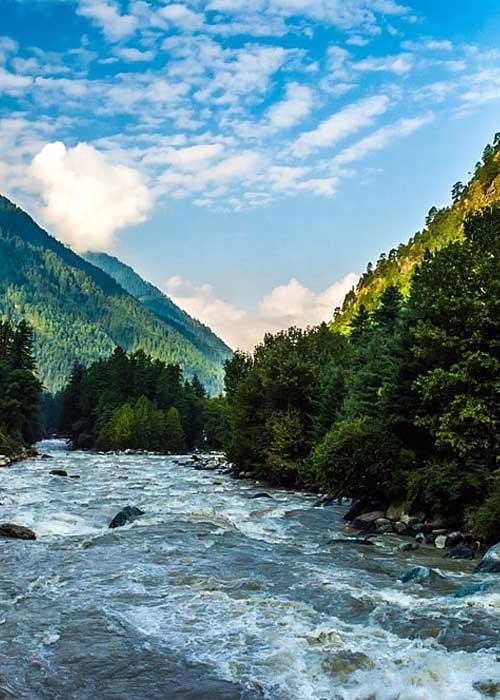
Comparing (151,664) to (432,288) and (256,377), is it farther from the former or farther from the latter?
(256,377)

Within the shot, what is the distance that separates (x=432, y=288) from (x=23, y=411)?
6715cm

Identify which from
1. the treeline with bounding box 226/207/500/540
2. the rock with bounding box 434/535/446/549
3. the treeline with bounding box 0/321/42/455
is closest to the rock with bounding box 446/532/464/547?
the rock with bounding box 434/535/446/549

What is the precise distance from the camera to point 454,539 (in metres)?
21.9

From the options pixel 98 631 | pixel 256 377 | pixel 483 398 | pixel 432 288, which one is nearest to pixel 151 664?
pixel 98 631

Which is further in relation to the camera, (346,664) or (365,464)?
(365,464)

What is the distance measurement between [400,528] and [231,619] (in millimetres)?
13586

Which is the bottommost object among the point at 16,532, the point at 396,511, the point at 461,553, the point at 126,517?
the point at 16,532

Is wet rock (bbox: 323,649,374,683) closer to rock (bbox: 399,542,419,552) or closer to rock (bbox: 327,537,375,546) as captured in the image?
rock (bbox: 399,542,419,552)

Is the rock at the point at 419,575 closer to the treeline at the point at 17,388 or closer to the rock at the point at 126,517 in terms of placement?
the rock at the point at 126,517

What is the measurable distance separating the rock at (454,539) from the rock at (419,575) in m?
5.00

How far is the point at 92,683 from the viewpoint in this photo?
390 inches

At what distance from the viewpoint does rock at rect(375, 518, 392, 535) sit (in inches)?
989

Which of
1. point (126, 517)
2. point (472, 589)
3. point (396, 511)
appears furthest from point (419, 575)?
point (126, 517)

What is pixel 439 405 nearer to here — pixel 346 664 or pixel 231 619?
pixel 231 619
